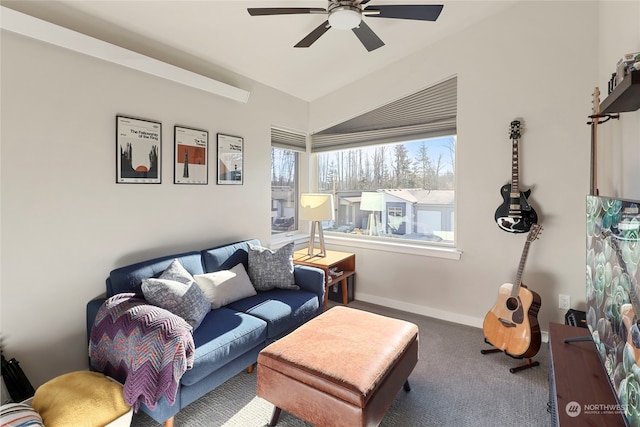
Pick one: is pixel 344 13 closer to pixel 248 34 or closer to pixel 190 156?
pixel 248 34

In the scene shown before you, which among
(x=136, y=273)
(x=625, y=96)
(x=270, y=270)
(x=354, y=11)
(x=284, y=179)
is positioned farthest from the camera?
(x=284, y=179)

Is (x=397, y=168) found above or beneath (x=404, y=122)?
beneath

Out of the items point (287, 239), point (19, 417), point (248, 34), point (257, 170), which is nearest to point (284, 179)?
point (257, 170)

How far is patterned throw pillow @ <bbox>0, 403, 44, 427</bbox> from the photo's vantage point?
1.35 meters

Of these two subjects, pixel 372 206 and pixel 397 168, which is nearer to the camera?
pixel 397 168

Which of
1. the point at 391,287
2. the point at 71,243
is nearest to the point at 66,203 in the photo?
the point at 71,243

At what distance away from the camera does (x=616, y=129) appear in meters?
1.88

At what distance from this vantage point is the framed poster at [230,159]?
9.73ft

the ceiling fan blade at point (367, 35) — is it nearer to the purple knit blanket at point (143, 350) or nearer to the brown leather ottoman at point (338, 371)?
the brown leather ottoman at point (338, 371)

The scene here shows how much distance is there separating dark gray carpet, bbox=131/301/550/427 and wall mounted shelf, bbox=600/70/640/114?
167 centimetres

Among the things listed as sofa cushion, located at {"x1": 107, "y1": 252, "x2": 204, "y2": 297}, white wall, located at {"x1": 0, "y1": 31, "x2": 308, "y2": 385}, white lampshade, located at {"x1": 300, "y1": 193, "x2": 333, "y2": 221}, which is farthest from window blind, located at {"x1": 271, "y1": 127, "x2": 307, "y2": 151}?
sofa cushion, located at {"x1": 107, "y1": 252, "x2": 204, "y2": 297}

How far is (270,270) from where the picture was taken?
2777 mm

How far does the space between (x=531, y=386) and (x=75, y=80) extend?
364 cm

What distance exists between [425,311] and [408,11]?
2.72m
